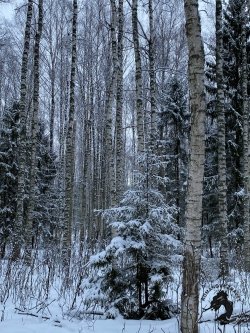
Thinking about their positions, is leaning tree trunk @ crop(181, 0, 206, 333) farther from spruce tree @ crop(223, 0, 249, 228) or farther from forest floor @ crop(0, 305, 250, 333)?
spruce tree @ crop(223, 0, 249, 228)

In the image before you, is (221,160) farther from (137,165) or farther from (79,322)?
(79,322)

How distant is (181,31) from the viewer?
21.5 metres

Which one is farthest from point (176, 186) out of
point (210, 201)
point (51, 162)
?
point (51, 162)

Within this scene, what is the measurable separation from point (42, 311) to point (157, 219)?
2.01 meters

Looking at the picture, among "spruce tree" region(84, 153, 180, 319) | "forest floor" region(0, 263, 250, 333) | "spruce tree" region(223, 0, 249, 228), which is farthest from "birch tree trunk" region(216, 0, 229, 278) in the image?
"spruce tree" region(223, 0, 249, 228)

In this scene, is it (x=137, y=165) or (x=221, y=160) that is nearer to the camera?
(x=137, y=165)

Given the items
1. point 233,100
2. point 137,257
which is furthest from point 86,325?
point 233,100

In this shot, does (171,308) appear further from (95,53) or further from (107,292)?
(95,53)

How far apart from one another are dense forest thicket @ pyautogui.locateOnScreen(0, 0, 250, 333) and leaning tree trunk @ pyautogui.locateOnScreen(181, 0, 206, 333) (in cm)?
1

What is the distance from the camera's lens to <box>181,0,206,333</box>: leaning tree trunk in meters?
3.92

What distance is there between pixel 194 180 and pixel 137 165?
7.12 feet

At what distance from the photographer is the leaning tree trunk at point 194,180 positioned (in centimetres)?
392

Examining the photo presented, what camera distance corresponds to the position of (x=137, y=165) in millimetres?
6227

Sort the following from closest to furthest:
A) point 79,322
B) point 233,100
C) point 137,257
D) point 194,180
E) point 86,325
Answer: point 194,180
point 86,325
point 79,322
point 137,257
point 233,100
